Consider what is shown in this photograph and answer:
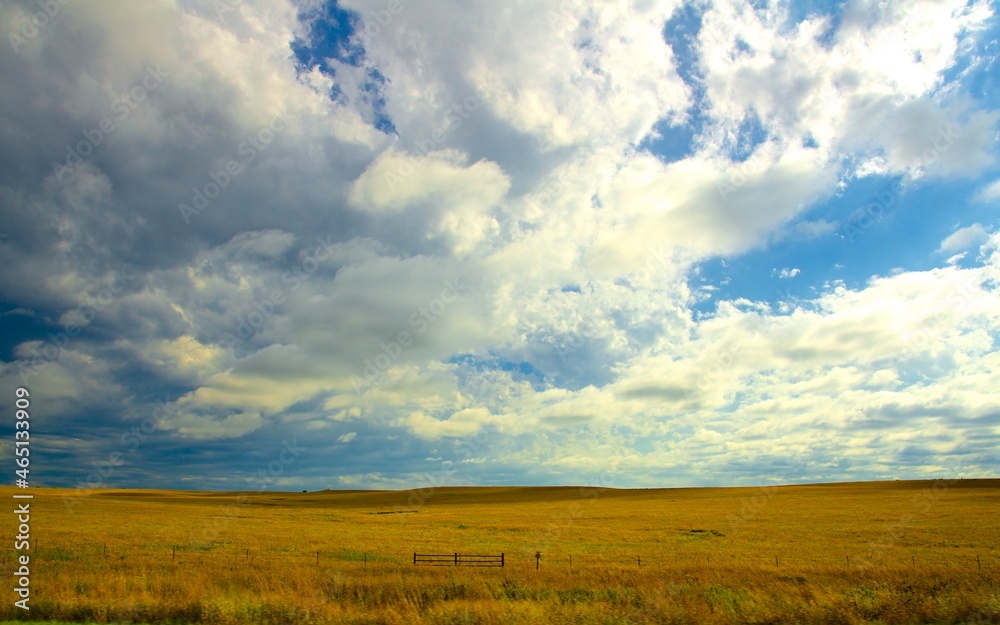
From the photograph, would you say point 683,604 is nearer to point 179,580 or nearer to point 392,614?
point 392,614

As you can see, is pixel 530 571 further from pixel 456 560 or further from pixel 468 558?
pixel 468 558

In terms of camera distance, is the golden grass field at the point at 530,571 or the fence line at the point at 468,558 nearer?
the golden grass field at the point at 530,571

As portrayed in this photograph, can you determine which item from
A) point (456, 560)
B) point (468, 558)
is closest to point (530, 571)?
point (456, 560)

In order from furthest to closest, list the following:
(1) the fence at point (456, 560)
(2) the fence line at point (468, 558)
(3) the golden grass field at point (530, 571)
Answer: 1. (1) the fence at point (456, 560)
2. (2) the fence line at point (468, 558)
3. (3) the golden grass field at point (530, 571)

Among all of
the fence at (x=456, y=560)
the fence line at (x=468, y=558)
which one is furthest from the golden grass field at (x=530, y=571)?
the fence at (x=456, y=560)

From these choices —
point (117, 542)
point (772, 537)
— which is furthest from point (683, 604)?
point (117, 542)

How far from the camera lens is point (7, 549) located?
3216 cm

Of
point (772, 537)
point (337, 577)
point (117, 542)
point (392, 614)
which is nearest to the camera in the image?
point (392, 614)

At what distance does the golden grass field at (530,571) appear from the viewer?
53.4 ft

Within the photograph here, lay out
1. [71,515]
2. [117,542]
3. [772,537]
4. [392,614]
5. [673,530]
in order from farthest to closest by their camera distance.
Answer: [71,515] < [673,530] < [772,537] < [117,542] < [392,614]

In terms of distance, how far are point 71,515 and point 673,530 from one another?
62.2 metres

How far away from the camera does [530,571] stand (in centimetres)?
2662

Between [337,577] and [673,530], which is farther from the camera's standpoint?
[673,530]

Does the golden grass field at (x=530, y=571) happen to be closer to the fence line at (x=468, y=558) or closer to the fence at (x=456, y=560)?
the fence line at (x=468, y=558)
